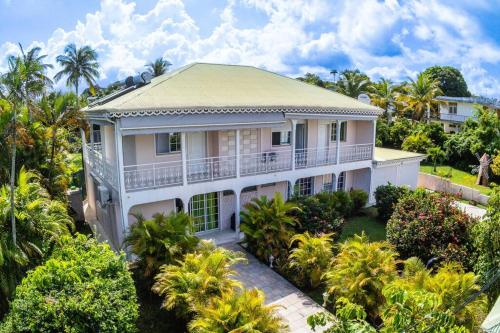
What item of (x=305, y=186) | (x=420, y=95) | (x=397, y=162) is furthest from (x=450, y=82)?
(x=305, y=186)

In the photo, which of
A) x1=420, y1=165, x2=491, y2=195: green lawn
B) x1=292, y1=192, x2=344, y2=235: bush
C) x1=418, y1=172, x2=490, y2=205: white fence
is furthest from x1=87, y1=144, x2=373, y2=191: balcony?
x1=420, y1=165, x2=491, y2=195: green lawn

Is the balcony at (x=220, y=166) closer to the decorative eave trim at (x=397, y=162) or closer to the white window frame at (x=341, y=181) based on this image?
the decorative eave trim at (x=397, y=162)

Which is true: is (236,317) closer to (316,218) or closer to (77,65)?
(316,218)

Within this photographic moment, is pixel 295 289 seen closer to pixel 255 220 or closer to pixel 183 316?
pixel 255 220

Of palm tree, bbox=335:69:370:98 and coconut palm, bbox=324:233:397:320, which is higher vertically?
palm tree, bbox=335:69:370:98

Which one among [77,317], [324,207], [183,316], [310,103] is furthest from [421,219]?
[77,317]

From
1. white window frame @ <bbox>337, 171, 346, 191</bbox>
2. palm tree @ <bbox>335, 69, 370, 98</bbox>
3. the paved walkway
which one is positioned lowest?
the paved walkway

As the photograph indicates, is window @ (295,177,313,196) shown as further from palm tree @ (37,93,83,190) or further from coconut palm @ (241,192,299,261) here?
palm tree @ (37,93,83,190)

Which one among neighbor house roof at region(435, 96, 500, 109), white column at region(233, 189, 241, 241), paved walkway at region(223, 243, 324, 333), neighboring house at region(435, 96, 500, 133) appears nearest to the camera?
paved walkway at region(223, 243, 324, 333)
